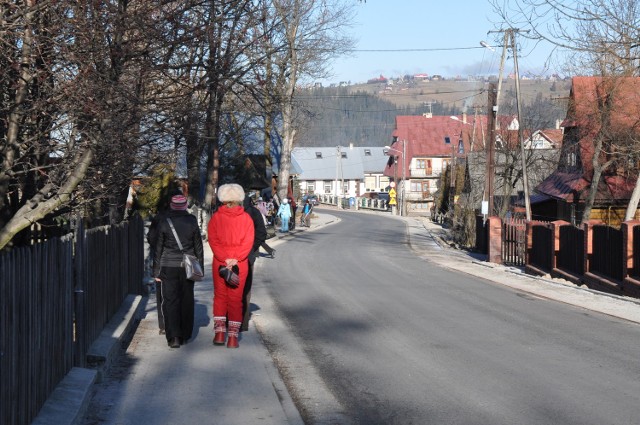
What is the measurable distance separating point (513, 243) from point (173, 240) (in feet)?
72.2

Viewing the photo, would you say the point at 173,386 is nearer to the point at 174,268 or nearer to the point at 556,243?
the point at 174,268

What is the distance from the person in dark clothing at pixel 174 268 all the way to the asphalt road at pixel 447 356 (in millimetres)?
1178

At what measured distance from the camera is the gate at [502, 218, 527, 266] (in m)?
30.6

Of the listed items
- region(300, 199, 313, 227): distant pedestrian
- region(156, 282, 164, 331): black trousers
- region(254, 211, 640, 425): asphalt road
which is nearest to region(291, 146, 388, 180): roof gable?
region(300, 199, 313, 227): distant pedestrian

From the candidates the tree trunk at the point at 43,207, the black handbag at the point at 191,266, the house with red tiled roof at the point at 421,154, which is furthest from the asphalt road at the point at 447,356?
the house with red tiled roof at the point at 421,154

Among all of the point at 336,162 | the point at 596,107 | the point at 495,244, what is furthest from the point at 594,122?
the point at 336,162

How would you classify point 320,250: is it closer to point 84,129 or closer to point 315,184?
point 84,129

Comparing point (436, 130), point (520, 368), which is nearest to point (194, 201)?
point (520, 368)

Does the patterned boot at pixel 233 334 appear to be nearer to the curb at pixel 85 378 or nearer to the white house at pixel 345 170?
the curb at pixel 85 378

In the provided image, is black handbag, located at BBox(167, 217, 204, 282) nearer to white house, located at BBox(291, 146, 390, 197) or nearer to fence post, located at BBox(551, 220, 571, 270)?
fence post, located at BBox(551, 220, 571, 270)

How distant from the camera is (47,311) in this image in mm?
6742

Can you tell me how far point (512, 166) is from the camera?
54.5 metres

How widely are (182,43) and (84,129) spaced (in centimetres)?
157

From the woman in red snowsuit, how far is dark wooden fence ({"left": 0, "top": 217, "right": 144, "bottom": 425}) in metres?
1.25
